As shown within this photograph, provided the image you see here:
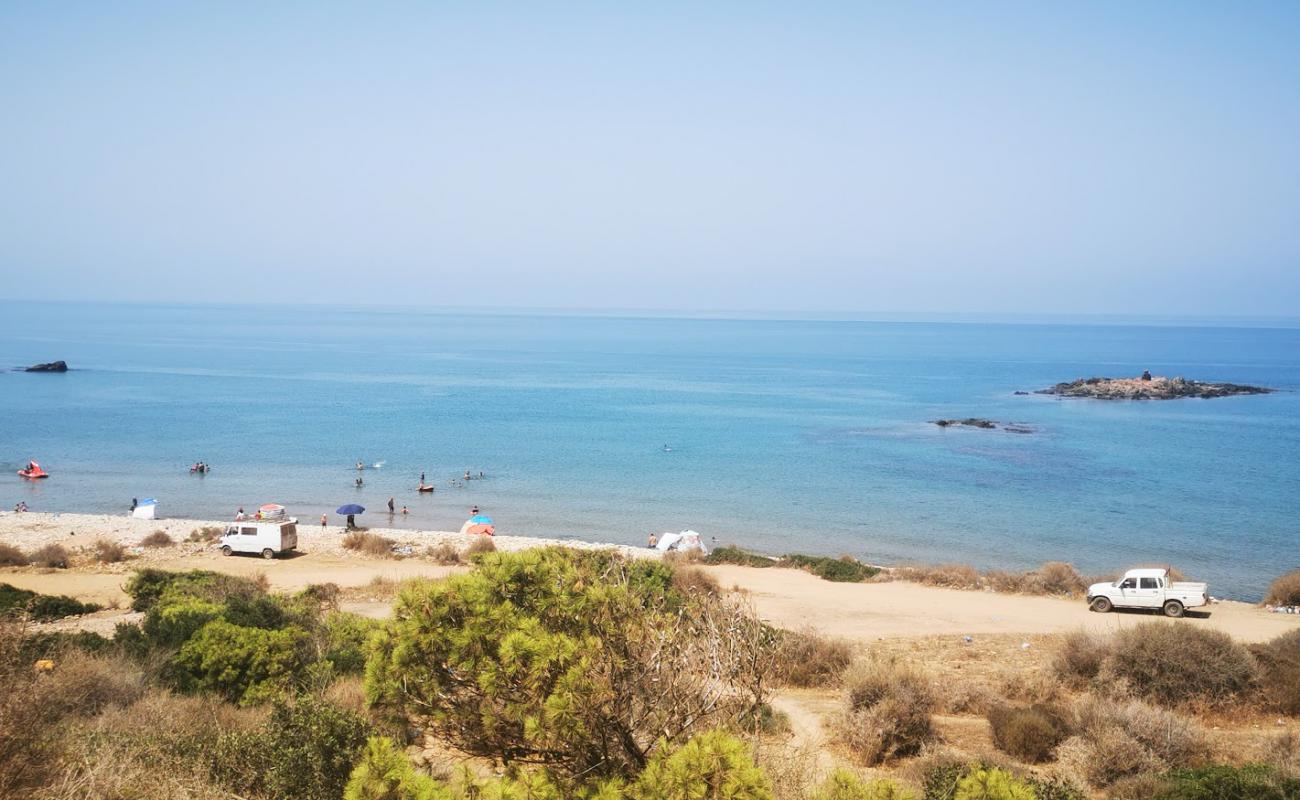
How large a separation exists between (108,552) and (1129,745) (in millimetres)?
30578

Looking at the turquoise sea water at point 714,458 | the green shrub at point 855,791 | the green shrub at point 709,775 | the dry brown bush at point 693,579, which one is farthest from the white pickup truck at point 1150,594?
the green shrub at point 709,775

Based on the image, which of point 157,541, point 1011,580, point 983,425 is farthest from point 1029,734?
point 983,425

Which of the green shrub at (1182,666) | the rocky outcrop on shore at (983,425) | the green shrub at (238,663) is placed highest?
the green shrub at (238,663)

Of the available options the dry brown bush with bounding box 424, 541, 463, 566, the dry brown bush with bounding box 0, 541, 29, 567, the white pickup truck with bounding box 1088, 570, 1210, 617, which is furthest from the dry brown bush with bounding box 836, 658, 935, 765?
the dry brown bush with bounding box 0, 541, 29, 567

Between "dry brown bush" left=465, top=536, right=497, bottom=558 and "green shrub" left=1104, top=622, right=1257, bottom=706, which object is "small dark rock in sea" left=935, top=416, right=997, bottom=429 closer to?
"dry brown bush" left=465, top=536, right=497, bottom=558

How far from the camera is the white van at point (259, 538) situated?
102ft

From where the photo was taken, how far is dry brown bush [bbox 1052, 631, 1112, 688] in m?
15.6

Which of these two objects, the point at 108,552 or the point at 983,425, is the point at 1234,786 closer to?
the point at 108,552

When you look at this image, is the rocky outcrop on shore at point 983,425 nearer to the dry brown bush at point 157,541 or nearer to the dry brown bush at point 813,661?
the dry brown bush at point 813,661

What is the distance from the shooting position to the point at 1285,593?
86.7 feet

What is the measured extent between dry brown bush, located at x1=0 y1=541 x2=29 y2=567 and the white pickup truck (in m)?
32.8

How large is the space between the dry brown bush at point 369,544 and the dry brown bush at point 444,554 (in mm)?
1468

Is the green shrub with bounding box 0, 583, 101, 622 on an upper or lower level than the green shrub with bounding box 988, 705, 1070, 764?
lower

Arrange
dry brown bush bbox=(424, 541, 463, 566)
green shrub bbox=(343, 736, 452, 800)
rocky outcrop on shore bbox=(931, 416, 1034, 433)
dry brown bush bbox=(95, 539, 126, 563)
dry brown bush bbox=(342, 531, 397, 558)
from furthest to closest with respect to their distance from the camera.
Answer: rocky outcrop on shore bbox=(931, 416, 1034, 433) → dry brown bush bbox=(342, 531, 397, 558) → dry brown bush bbox=(424, 541, 463, 566) → dry brown bush bbox=(95, 539, 126, 563) → green shrub bbox=(343, 736, 452, 800)
